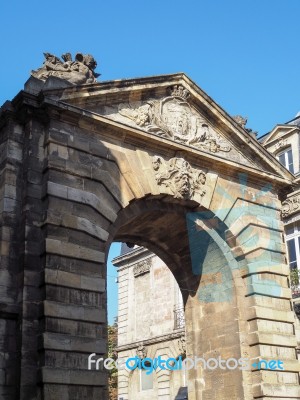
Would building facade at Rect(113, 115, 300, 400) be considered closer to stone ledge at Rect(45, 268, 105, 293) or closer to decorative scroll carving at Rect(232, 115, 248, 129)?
decorative scroll carving at Rect(232, 115, 248, 129)

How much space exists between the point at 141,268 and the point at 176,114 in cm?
1147

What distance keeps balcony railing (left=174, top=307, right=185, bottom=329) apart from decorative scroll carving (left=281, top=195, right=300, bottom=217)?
215 inches

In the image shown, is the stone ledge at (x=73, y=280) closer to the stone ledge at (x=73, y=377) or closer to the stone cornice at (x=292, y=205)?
the stone ledge at (x=73, y=377)

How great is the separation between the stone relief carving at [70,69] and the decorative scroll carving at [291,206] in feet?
28.6

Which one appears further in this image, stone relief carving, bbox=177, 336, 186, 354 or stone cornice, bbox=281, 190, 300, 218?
stone relief carving, bbox=177, 336, 186, 354

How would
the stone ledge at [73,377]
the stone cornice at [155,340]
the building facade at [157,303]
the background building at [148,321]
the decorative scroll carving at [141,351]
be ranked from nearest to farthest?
the stone ledge at [73,377]
the building facade at [157,303]
the stone cornice at [155,340]
the background building at [148,321]
the decorative scroll carving at [141,351]

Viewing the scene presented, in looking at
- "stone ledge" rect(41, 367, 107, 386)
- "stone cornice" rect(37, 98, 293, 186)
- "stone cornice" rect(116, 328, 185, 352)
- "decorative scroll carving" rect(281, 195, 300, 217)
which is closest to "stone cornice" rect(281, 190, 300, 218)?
"decorative scroll carving" rect(281, 195, 300, 217)

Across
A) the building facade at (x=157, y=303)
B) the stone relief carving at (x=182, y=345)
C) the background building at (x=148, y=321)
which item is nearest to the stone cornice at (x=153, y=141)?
the building facade at (x=157, y=303)

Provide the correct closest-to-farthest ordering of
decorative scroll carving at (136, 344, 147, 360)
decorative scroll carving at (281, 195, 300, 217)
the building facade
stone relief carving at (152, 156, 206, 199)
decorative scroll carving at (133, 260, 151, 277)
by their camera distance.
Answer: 1. stone relief carving at (152, 156, 206, 199)
2. decorative scroll carving at (281, 195, 300, 217)
3. the building facade
4. decorative scroll carving at (136, 344, 147, 360)
5. decorative scroll carving at (133, 260, 151, 277)

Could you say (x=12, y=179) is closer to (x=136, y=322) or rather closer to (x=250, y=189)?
(x=250, y=189)

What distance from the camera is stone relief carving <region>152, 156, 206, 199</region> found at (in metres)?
13.0

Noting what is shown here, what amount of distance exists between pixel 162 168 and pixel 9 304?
4.56 m

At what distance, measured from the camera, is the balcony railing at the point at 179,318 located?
2181 cm

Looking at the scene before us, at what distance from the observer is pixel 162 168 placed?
13094 millimetres
